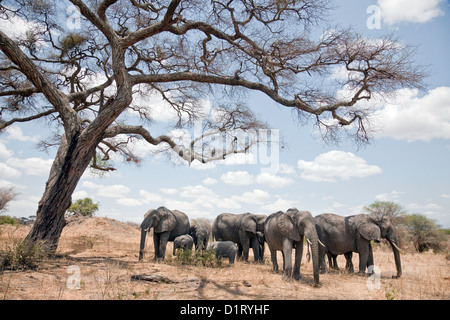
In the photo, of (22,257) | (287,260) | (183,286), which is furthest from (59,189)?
(287,260)

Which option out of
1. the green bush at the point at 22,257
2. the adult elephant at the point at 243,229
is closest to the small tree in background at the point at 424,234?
the adult elephant at the point at 243,229

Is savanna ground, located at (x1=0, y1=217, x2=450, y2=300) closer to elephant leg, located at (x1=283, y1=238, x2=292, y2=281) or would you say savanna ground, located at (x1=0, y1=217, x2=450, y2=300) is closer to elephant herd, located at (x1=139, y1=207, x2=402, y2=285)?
elephant leg, located at (x1=283, y1=238, x2=292, y2=281)

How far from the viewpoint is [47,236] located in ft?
30.0

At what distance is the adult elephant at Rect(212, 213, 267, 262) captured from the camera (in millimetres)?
13555

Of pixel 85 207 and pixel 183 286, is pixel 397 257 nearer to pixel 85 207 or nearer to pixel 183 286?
pixel 183 286

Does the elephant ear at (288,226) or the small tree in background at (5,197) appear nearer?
the elephant ear at (288,226)

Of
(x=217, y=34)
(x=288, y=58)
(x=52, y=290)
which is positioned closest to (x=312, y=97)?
(x=288, y=58)

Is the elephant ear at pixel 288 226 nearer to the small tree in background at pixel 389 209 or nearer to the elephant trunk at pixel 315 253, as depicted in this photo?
the elephant trunk at pixel 315 253

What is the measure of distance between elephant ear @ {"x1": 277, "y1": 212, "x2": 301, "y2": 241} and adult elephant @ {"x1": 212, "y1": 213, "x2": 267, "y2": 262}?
4.67 meters

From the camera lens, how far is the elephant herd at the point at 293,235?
Answer: 27.3ft

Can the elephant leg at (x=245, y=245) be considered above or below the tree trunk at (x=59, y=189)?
below

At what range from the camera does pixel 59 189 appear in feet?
30.6

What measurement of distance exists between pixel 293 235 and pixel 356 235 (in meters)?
3.52
